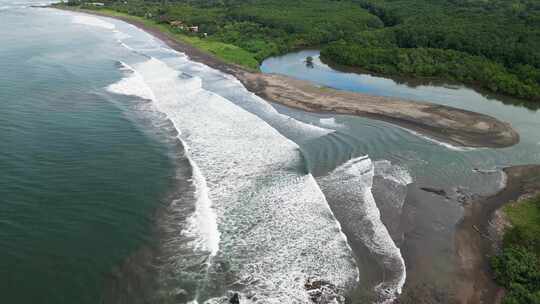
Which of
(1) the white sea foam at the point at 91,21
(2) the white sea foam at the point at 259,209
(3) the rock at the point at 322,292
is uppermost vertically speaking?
(1) the white sea foam at the point at 91,21

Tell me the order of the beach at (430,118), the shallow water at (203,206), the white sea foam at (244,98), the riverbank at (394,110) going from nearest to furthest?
the shallow water at (203,206)
the beach at (430,118)
the white sea foam at (244,98)
the riverbank at (394,110)

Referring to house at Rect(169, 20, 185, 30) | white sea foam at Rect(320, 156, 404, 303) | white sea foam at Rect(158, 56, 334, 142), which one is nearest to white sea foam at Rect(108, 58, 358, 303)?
white sea foam at Rect(320, 156, 404, 303)

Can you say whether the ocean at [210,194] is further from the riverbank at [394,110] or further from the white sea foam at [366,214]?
the riverbank at [394,110]

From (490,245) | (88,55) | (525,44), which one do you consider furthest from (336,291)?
(525,44)

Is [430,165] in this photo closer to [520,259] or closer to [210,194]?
[520,259]

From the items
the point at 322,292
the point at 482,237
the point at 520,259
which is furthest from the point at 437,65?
the point at 322,292

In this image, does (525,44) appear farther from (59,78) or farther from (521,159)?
(59,78)

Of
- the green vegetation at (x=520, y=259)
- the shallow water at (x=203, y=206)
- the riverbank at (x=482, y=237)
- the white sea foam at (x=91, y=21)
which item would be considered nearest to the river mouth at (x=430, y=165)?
the riverbank at (x=482, y=237)
